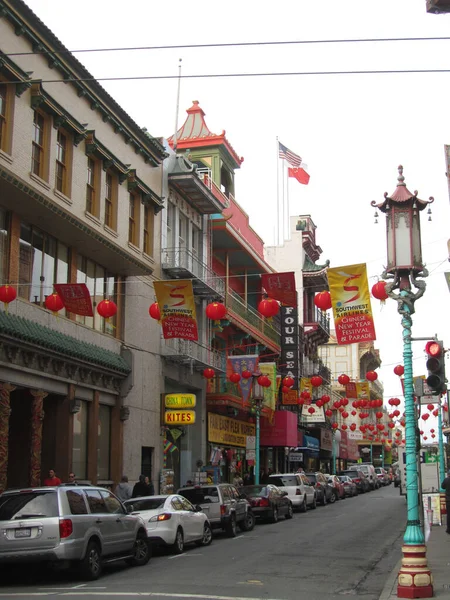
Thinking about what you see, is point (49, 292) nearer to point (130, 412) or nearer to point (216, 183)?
point (130, 412)

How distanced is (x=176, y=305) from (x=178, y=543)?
266 inches

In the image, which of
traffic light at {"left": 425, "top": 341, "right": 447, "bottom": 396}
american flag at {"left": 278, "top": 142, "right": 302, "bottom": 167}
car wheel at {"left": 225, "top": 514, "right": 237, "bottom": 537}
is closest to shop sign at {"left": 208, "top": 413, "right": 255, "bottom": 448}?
car wheel at {"left": 225, "top": 514, "right": 237, "bottom": 537}

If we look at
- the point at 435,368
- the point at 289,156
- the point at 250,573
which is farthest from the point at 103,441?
the point at 289,156

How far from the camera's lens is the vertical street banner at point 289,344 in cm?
5041

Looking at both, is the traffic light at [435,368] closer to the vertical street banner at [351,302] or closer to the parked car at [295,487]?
the vertical street banner at [351,302]

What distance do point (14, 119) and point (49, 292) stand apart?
4.94 m

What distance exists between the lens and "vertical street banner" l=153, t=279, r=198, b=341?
2234 cm

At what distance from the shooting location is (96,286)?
2703 cm

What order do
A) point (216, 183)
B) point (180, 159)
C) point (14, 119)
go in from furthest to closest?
1. point (216, 183)
2. point (180, 159)
3. point (14, 119)

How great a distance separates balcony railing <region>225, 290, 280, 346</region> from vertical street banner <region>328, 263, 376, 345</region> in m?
18.1

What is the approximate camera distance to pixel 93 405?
2611 cm

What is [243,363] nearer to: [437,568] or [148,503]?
[148,503]

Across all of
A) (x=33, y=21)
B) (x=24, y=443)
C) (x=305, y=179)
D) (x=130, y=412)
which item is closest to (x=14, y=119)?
(x=33, y=21)

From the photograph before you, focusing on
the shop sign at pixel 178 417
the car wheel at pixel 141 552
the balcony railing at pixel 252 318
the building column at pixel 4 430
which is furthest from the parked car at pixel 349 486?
the car wheel at pixel 141 552
